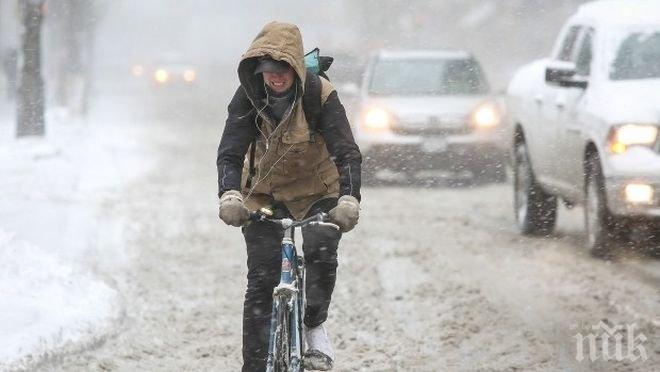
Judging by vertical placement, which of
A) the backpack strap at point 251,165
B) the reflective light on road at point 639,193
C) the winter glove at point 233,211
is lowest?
the reflective light on road at point 639,193

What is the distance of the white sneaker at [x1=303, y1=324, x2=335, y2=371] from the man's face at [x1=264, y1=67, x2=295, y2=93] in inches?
43.0

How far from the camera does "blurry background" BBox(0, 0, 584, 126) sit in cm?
3350

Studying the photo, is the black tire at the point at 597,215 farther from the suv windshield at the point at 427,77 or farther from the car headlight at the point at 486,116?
the suv windshield at the point at 427,77

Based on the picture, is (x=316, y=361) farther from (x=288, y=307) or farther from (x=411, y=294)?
(x=411, y=294)

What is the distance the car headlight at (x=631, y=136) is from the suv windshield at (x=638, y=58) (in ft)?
2.51

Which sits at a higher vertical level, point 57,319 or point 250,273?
point 250,273

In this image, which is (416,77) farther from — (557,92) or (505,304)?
(505,304)

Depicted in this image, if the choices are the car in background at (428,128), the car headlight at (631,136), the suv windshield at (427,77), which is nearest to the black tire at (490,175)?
the car in background at (428,128)

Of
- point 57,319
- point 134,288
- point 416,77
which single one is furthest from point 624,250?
point 416,77

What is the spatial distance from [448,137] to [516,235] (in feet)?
13.8

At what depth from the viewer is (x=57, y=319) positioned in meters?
7.45

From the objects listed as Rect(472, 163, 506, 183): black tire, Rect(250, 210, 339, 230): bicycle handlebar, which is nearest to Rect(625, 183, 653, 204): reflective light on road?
Rect(250, 210, 339, 230): bicycle handlebar

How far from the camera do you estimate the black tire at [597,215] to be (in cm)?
932

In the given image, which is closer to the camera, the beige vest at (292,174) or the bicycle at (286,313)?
the bicycle at (286,313)
